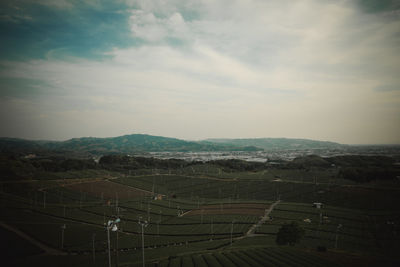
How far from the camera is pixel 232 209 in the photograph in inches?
3369

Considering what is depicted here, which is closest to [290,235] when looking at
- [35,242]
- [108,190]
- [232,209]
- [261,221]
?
[261,221]

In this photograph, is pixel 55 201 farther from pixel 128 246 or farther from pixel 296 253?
pixel 296 253

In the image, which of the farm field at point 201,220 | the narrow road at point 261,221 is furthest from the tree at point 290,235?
the narrow road at point 261,221

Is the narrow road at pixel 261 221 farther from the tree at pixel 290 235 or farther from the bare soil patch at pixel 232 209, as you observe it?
the tree at pixel 290 235

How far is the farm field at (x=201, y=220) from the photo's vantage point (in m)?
43.6

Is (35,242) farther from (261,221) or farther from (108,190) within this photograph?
(108,190)

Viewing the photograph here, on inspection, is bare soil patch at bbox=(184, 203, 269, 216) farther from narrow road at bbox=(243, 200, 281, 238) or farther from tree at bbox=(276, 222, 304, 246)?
tree at bbox=(276, 222, 304, 246)

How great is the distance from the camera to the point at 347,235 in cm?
6031

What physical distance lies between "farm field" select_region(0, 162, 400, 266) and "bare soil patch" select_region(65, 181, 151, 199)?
1.36 feet

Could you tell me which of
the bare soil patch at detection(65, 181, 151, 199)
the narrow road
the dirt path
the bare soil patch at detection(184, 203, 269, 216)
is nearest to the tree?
the narrow road

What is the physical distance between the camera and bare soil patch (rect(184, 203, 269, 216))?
80.7 m

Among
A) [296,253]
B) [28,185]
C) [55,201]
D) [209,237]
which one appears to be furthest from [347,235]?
[28,185]

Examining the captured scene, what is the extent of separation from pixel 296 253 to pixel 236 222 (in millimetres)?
27558

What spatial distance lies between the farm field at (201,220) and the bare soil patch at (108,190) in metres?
0.41
